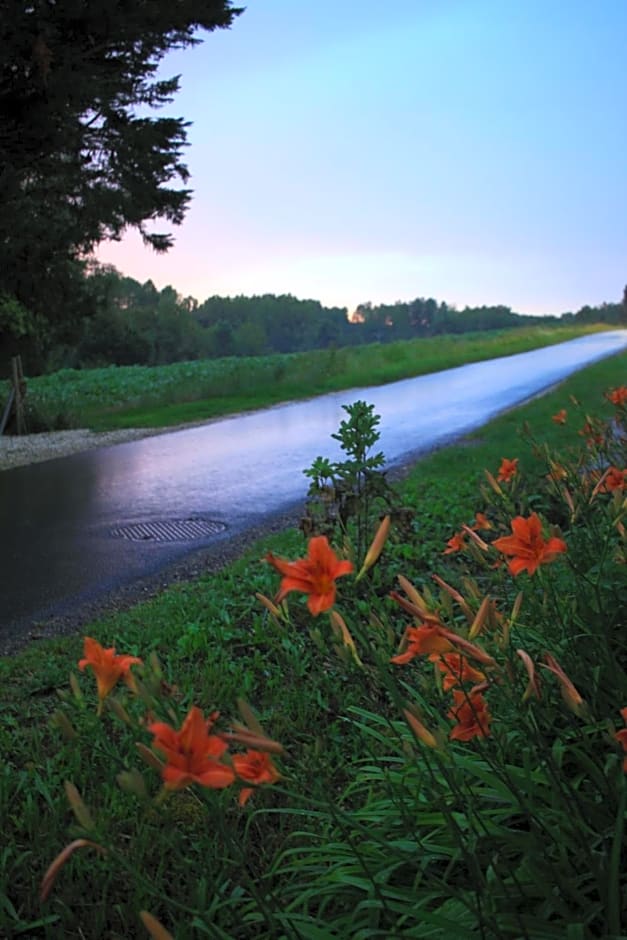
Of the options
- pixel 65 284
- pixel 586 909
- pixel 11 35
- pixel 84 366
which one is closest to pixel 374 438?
pixel 586 909

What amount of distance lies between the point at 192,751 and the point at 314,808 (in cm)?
145

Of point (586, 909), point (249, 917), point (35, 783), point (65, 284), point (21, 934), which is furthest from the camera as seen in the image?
point (65, 284)

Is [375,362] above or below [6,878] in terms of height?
above

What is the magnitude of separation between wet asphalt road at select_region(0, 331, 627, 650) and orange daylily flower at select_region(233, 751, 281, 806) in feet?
13.1

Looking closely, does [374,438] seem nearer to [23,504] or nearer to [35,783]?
[35,783]

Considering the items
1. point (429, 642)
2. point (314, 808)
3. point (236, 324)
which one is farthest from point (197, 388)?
point (236, 324)

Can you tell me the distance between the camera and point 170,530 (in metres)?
7.51

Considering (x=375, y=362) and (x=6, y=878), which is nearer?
(x=6, y=878)

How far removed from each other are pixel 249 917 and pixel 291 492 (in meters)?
7.64

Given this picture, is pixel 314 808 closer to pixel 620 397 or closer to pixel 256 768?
pixel 256 768

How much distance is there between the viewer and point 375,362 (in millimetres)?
32812

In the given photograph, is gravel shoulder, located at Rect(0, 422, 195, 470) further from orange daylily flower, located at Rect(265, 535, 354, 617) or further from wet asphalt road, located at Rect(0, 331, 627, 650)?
orange daylily flower, located at Rect(265, 535, 354, 617)

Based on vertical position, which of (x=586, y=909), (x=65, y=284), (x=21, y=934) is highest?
(x=65, y=284)

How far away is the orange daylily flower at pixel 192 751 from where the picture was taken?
1030 mm
